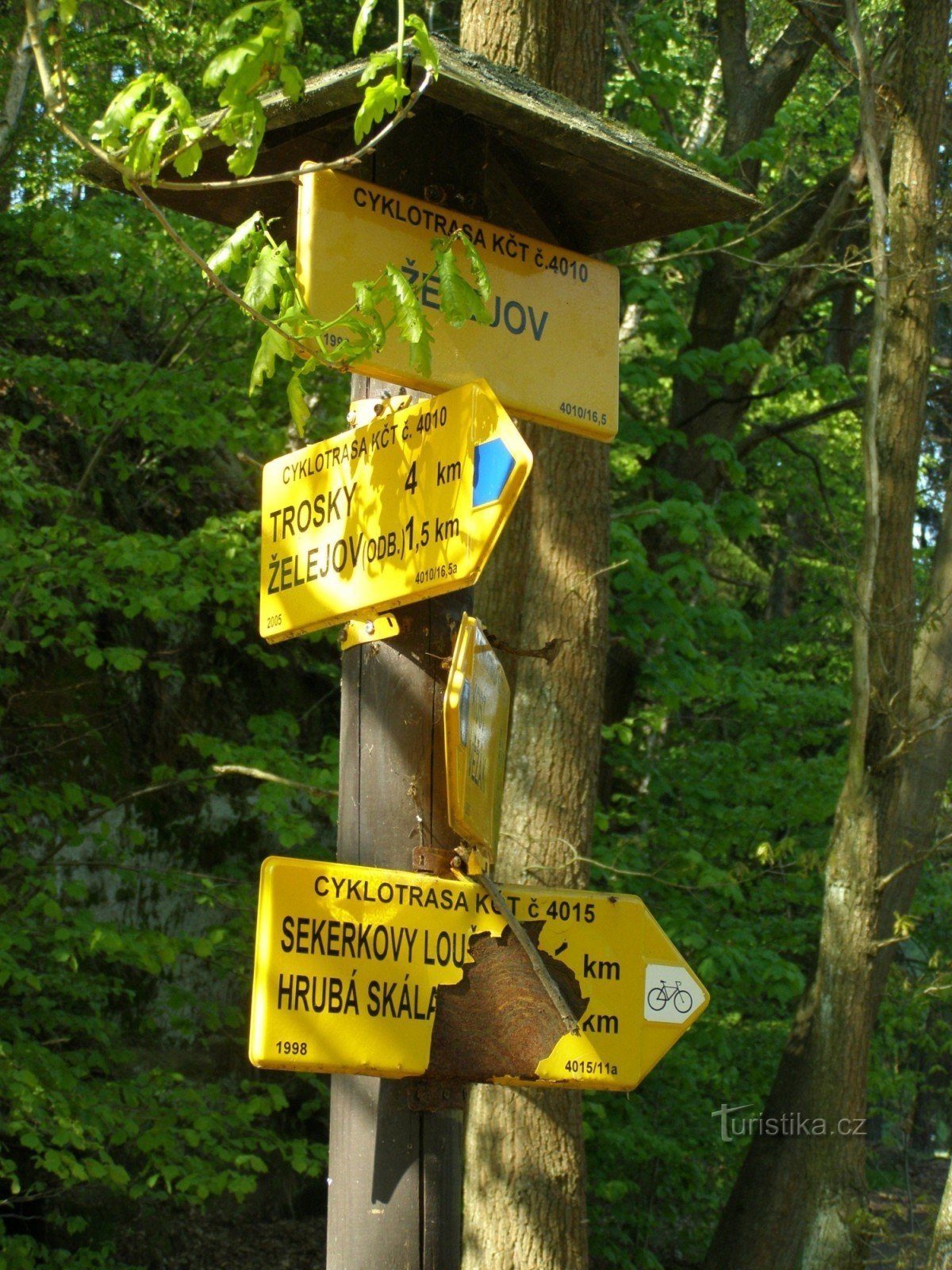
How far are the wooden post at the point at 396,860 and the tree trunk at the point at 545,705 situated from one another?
318 cm

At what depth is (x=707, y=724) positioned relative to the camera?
15039mm

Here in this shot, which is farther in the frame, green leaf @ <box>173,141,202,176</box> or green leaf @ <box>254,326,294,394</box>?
green leaf @ <box>254,326,294,394</box>

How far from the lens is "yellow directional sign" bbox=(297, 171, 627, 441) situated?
262cm

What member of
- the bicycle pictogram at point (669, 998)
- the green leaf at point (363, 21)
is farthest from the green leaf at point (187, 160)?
the bicycle pictogram at point (669, 998)

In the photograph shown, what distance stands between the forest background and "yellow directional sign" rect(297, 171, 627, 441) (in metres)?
3.03

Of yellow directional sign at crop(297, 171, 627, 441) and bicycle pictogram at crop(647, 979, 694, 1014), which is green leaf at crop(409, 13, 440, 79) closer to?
yellow directional sign at crop(297, 171, 627, 441)

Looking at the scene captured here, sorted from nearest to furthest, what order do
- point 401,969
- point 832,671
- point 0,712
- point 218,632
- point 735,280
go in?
point 401,969 < point 0,712 < point 218,632 < point 735,280 < point 832,671

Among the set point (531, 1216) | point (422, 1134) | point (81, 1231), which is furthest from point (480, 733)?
point (81, 1231)

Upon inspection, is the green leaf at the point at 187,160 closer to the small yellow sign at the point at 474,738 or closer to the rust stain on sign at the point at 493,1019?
the small yellow sign at the point at 474,738

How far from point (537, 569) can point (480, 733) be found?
4.06 metres

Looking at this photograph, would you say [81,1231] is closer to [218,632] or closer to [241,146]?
[218,632]

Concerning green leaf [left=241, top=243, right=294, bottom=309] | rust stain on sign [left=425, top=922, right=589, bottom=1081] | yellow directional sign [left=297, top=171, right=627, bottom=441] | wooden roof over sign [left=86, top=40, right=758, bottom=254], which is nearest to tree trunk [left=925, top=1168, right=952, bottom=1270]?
rust stain on sign [left=425, top=922, right=589, bottom=1081]

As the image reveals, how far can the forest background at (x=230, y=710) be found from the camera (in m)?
6.32

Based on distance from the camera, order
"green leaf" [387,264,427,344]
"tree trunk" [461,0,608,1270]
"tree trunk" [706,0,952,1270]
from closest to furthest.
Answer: "green leaf" [387,264,427,344] < "tree trunk" [461,0,608,1270] < "tree trunk" [706,0,952,1270]
